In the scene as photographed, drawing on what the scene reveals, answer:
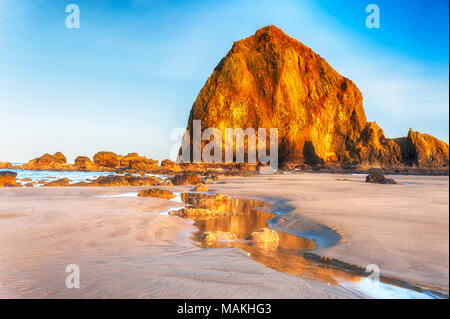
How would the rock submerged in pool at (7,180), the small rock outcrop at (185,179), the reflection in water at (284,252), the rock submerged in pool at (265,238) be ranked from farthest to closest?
the small rock outcrop at (185,179) → the rock submerged in pool at (7,180) → the rock submerged in pool at (265,238) → the reflection in water at (284,252)

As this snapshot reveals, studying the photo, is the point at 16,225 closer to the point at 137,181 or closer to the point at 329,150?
the point at 137,181

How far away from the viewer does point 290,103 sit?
54.2 m

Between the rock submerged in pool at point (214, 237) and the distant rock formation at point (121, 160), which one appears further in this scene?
the distant rock formation at point (121, 160)

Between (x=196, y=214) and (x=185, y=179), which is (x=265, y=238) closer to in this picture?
(x=196, y=214)

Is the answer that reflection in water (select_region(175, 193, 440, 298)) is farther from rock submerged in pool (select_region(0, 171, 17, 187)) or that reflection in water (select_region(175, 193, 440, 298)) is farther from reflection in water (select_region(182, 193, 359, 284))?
rock submerged in pool (select_region(0, 171, 17, 187))

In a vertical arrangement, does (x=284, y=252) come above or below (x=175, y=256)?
below

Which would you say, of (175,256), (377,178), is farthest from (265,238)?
(377,178)

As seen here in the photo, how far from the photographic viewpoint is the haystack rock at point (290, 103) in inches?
2048

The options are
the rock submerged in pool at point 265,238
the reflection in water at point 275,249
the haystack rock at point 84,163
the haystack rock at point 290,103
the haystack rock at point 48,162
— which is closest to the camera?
the reflection in water at point 275,249

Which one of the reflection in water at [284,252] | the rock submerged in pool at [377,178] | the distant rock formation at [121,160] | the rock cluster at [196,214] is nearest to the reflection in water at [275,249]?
the reflection in water at [284,252]

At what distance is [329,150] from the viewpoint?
190 feet

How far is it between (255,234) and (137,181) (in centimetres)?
1113

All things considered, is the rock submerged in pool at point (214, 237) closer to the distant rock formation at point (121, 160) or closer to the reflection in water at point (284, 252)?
the reflection in water at point (284, 252)
